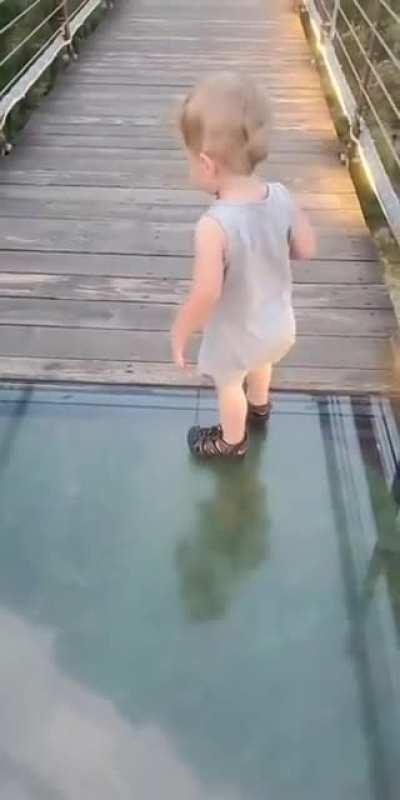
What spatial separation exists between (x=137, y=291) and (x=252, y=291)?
929 millimetres

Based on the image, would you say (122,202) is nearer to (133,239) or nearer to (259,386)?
(133,239)

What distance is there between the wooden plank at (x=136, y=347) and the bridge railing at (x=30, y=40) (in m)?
1.39

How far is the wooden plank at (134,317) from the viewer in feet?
7.25

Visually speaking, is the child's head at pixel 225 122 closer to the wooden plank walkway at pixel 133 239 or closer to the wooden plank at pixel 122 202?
the wooden plank walkway at pixel 133 239

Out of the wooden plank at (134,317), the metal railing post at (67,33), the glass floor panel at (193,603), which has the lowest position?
the glass floor panel at (193,603)

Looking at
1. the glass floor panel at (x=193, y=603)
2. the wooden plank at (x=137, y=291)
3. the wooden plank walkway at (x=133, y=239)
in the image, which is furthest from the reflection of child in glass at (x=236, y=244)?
the wooden plank at (x=137, y=291)

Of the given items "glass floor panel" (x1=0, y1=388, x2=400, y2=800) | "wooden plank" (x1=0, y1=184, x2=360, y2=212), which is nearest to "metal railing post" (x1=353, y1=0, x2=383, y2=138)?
"wooden plank" (x1=0, y1=184, x2=360, y2=212)

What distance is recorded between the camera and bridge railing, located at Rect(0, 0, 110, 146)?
3523 millimetres

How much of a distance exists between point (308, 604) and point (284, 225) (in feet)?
2.22

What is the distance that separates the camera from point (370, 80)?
3303 mm

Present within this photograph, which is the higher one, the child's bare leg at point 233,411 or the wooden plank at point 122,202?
the wooden plank at point 122,202

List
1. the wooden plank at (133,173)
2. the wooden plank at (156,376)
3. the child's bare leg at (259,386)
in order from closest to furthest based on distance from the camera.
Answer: the child's bare leg at (259,386)
the wooden plank at (156,376)
the wooden plank at (133,173)

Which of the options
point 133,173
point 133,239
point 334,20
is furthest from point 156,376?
point 334,20

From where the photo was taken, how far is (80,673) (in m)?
1.35
